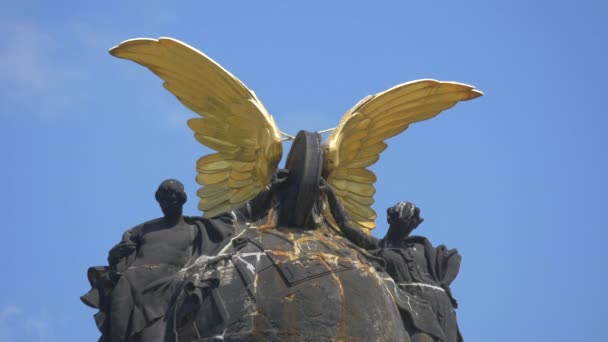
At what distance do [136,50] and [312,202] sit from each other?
3.46 metres

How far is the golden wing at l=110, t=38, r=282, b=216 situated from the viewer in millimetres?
28062

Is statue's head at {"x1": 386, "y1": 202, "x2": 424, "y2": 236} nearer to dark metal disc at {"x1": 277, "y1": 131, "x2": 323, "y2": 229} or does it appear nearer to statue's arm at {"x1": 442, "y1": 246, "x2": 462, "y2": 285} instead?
statue's arm at {"x1": 442, "y1": 246, "x2": 462, "y2": 285}

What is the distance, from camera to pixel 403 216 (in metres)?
28.0

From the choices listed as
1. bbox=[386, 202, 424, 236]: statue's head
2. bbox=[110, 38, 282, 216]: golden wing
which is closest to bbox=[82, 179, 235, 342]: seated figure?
bbox=[110, 38, 282, 216]: golden wing

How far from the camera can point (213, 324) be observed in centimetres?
2503

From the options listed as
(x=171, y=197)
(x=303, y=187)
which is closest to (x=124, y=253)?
(x=171, y=197)

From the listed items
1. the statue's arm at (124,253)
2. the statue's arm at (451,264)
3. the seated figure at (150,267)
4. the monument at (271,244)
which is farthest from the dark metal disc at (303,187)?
the statue's arm at (451,264)

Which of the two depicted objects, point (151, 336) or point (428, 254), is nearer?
point (151, 336)

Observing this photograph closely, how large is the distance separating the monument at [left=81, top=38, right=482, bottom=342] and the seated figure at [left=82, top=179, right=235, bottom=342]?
0.7 inches

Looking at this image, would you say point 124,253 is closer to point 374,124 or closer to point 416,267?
point 416,267

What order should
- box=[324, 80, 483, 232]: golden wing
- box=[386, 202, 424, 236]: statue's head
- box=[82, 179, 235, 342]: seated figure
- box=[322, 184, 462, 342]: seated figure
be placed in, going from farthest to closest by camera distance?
box=[324, 80, 483, 232]: golden wing < box=[386, 202, 424, 236]: statue's head < box=[322, 184, 462, 342]: seated figure < box=[82, 179, 235, 342]: seated figure

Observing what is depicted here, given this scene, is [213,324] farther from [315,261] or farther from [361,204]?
[361,204]

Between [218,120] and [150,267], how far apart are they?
2.80 meters

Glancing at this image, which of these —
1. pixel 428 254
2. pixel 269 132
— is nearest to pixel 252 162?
pixel 269 132
